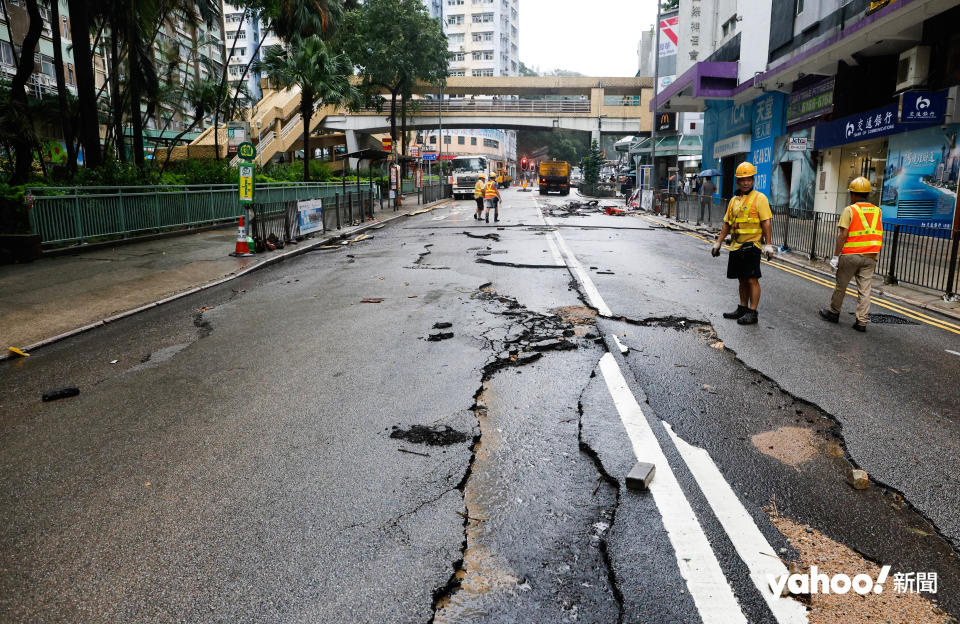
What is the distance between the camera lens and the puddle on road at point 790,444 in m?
3.97

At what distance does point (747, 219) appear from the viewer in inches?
310

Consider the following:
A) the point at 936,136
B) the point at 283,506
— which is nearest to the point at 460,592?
the point at 283,506

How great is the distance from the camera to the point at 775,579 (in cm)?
273

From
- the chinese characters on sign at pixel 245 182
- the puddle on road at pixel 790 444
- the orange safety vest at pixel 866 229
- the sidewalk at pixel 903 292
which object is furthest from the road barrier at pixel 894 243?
the chinese characters on sign at pixel 245 182

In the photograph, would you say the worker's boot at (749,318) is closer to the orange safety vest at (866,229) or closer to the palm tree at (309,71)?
the orange safety vest at (866,229)

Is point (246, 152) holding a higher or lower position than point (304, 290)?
higher

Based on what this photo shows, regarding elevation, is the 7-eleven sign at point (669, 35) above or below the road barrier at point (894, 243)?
above

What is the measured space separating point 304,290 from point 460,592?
327 inches

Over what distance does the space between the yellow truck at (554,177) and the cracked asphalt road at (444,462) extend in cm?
4592

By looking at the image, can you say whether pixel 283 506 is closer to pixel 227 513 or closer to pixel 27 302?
pixel 227 513

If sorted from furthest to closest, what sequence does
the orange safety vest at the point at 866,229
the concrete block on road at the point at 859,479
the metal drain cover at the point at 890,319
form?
1. the metal drain cover at the point at 890,319
2. the orange safety vest at the point at 866,229
3. the concrete block on road at the point at 859,479

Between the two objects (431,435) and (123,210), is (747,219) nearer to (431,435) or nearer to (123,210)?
(431,435)

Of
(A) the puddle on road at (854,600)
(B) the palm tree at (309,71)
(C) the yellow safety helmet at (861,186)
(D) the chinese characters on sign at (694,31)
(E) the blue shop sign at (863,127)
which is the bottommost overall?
(A) the puddle on road at (854,600)

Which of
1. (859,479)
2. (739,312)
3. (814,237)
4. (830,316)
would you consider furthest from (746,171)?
(814,237)
